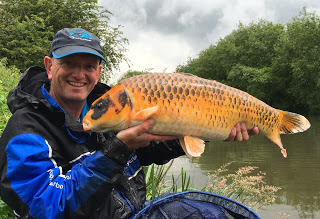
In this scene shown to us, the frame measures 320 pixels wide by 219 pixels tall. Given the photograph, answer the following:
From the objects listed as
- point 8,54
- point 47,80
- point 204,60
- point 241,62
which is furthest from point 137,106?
point 204,60

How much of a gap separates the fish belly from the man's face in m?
0.38

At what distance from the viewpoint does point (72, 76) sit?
1873mm

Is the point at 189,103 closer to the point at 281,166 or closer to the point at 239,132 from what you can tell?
the point at 239,132

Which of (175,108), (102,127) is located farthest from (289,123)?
(102,127)

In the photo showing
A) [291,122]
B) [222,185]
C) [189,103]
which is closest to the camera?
[189,103]

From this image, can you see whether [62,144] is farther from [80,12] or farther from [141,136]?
[80,12]

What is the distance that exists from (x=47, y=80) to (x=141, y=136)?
814 millimetres

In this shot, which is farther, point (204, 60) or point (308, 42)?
point (204, 60)

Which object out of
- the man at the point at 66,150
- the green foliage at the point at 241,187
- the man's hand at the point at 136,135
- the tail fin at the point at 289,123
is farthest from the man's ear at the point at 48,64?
the green foliage at the point at 241,187

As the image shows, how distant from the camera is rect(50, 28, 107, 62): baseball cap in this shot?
5.90 ft

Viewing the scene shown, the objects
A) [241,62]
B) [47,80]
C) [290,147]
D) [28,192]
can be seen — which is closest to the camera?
[28,192]

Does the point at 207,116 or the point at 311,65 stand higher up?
the point at 311,65

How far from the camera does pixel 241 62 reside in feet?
123

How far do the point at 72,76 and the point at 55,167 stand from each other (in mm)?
589
